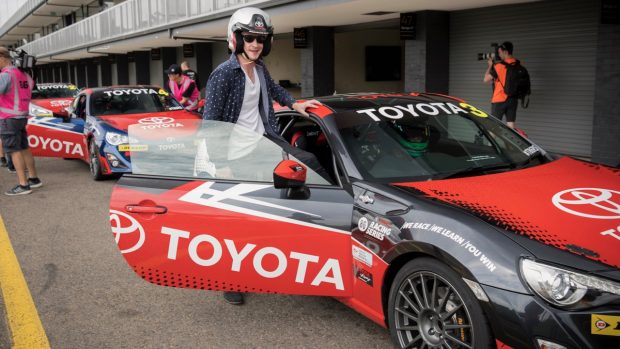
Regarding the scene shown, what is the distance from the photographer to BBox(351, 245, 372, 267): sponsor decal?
2.87 metres

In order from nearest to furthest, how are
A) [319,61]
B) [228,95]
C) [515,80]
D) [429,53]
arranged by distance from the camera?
[228,95], [515,80], [429,53], [319,61]

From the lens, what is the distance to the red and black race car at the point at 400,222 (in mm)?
2262

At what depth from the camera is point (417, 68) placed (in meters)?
11.8

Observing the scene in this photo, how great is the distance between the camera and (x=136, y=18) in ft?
70.6

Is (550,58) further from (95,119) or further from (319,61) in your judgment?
(95,119)

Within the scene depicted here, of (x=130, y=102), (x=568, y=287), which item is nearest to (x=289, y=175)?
(x=568, y=287)

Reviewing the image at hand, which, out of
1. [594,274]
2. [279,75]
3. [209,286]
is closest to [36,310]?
[209,286]

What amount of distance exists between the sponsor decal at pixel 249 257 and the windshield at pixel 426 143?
57 cm

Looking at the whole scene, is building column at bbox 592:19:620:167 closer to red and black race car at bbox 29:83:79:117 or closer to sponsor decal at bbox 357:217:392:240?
sponsor decal at bbox 357:217:392:240

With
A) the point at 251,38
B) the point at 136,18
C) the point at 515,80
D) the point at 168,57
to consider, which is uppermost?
the point at 136,18

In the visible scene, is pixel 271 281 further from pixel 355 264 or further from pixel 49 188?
pixel 49 188

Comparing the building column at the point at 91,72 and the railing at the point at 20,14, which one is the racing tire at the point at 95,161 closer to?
the building column at the point at 91,72

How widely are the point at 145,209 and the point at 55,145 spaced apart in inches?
259

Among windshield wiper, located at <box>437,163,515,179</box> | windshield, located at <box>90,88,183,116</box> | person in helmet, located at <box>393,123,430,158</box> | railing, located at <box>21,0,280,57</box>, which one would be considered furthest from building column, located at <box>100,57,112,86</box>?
windshield wiper, located at <box>437,163,515,179</box>
